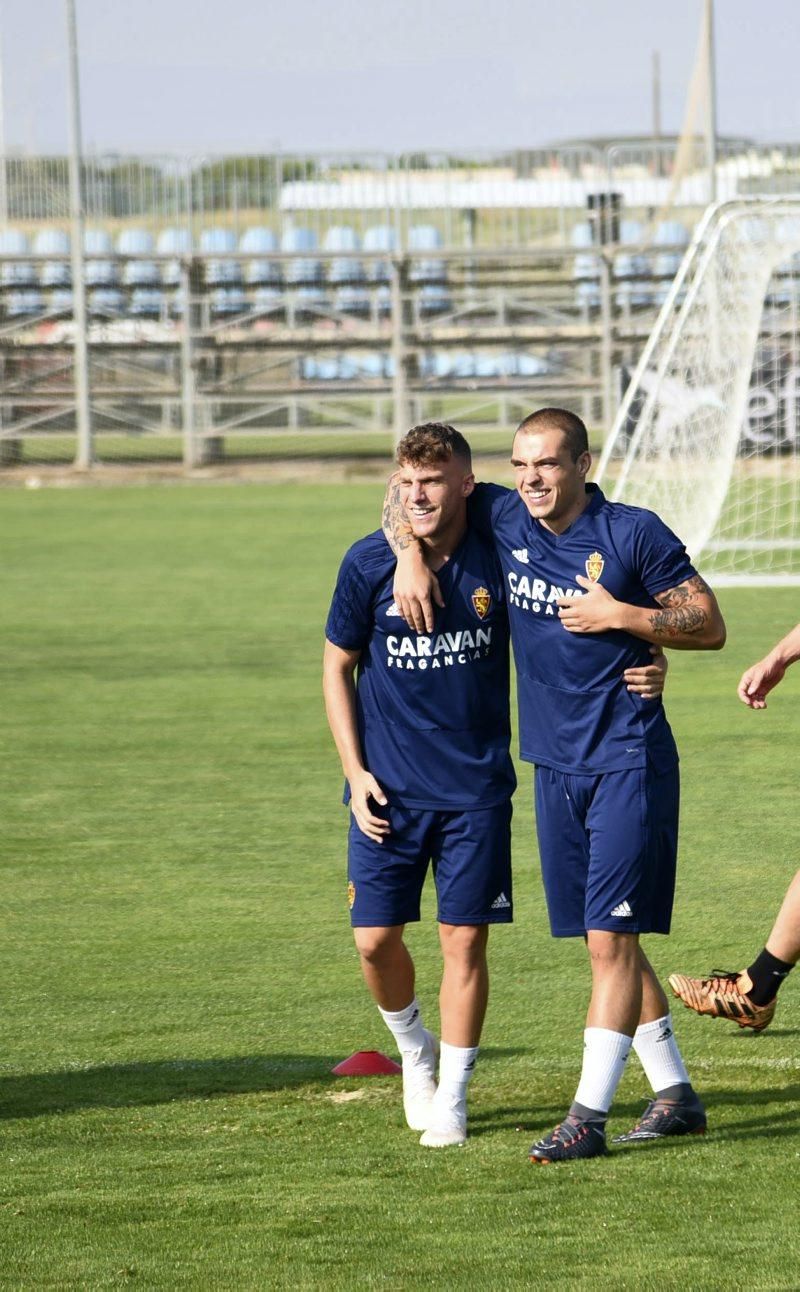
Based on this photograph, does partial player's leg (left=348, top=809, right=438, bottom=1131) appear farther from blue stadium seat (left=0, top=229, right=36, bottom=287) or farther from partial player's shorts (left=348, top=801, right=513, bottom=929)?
blue stadium seat (left=0, top=229, right=36, bottom=287)

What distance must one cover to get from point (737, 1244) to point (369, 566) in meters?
1.83

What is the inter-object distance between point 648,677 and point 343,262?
26.6 m

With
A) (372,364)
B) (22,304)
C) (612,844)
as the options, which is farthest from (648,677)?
(372,364)

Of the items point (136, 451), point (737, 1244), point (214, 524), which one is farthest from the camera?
point (136, 451)

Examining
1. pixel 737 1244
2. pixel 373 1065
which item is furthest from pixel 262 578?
pixel 737 1244

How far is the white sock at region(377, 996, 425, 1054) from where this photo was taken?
4.89 meters

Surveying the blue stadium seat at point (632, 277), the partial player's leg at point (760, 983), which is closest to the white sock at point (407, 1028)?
the partial player's leg at point (760, 983)

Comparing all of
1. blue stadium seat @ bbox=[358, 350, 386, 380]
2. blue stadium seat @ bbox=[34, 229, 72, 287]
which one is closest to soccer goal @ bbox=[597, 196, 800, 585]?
blue stadium seat @ bbox=[358, 350, 386, 380]

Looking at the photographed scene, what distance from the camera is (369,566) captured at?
15.6 feet

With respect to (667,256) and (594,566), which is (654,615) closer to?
(594,566)

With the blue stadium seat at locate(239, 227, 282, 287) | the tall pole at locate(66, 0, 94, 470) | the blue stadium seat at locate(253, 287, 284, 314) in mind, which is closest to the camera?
the tall pole at locate(66, 0, 94, 470)

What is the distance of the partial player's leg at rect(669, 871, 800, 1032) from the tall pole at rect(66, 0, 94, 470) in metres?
23.4

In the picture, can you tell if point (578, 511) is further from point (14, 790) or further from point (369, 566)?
point (14, 790)

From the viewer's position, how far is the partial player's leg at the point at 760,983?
528 centimetres
